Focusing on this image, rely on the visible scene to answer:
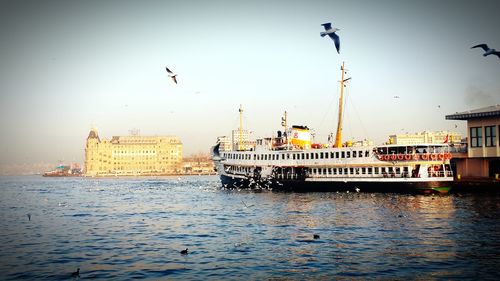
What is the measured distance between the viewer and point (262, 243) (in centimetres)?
2639

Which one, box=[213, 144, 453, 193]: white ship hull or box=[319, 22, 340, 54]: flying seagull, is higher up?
box=[319, 22, 340, 54]: flying seagull

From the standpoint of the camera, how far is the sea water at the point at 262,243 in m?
20.0

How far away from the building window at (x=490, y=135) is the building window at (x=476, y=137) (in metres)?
0.75

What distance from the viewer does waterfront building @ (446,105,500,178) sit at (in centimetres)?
5788

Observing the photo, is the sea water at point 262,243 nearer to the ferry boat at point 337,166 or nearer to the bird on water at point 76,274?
the bird on water at point 76,274

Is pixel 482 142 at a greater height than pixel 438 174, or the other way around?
pixel 482 142

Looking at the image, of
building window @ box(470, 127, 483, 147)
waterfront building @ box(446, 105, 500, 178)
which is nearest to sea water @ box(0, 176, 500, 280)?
waterfront building @ box(446, 105, 500, 178)

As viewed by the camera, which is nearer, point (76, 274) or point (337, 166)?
point (76, 274)

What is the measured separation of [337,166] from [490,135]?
2068cm

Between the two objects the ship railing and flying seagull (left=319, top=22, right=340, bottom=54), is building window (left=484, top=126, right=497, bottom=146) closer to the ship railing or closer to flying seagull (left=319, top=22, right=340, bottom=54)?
the ship railing

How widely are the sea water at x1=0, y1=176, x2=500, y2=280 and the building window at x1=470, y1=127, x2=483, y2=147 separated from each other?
17.5 meters

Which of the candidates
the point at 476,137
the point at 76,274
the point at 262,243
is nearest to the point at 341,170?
the point at 476,137

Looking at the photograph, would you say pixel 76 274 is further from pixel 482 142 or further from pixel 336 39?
pixel 482 142

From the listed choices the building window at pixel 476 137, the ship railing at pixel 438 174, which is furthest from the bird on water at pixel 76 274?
the building window at pixel 476 137
